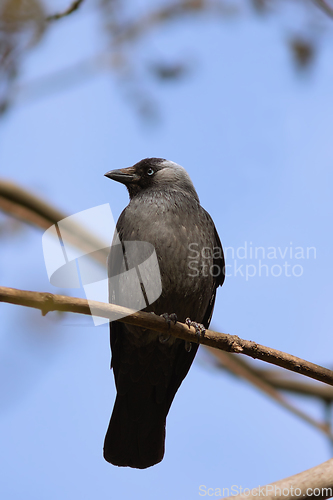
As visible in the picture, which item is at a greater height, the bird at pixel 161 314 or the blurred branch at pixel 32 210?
the blurred branch at pixel 32 210

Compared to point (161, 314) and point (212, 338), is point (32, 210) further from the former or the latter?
point (212, 338)

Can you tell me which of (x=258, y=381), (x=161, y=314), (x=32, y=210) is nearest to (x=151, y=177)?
(x=32, y=210)

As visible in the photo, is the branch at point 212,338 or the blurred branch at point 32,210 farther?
the blurred branch at point 32,210

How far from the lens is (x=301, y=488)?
2812 mm

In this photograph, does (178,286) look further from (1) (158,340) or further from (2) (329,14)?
(2) (329,14)

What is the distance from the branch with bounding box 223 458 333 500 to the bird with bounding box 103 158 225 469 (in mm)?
2110

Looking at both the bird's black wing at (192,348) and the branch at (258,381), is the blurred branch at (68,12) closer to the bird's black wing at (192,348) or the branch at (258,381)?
the bird's black wing at (192,348)

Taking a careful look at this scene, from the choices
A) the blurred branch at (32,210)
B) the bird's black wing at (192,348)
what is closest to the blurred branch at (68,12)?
the blurred branch at (32,210)

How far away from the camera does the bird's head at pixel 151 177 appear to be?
5.70 metres

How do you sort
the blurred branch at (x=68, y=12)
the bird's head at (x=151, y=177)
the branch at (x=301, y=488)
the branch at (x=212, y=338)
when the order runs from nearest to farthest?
the branch at (x=301, y=488) → the branch at (x=212, y=338) → the blurred branch at (x=68, y=12) → the bird's head at (x=151, y=177)

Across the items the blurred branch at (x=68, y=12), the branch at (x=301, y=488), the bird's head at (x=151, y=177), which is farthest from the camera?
the bird's head at (x=151, y=177)

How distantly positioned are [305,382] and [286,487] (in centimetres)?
251

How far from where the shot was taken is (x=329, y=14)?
4184 mm

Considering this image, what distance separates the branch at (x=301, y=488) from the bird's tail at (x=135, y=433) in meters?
2.27
